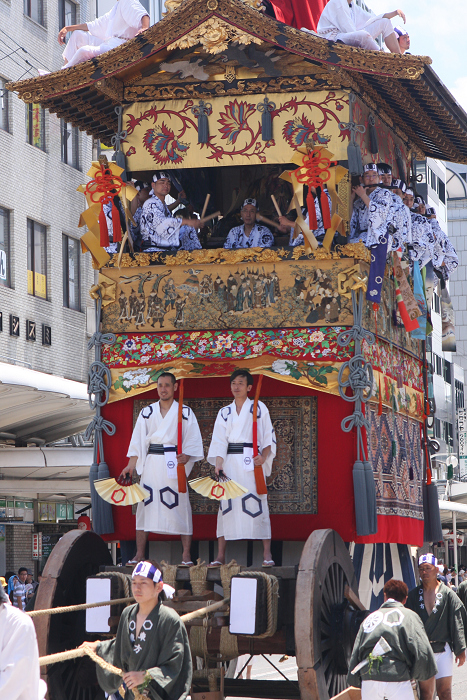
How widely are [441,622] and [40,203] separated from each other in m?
15.5

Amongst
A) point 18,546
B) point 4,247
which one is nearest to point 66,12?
point 4,247

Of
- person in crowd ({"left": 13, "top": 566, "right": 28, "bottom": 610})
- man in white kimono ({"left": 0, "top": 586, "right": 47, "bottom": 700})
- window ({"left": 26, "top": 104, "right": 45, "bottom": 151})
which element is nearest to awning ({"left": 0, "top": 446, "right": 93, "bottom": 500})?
person in crowd ({"left": 13, "top": 566, "right": 28, "bottom": 610})

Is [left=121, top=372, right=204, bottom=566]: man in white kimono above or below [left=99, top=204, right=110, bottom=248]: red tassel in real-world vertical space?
below

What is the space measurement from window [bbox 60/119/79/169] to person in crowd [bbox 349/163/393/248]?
50.9 feet

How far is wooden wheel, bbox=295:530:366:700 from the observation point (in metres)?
6.85

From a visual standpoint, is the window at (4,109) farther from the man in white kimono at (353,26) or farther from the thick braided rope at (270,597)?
the thick braided rope at (270,597)

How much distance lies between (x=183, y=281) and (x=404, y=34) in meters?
3.03

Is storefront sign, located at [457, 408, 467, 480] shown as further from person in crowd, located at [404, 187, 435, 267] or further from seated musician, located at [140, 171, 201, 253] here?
seated musician, located at [140, 171, 201, 253]

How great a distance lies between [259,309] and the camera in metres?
8.49

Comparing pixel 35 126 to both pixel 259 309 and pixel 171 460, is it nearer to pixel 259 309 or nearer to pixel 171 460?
pixel 259 309

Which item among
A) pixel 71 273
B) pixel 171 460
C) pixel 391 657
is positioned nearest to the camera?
pixel 391 657

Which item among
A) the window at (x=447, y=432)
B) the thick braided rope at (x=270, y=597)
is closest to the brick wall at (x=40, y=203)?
the thick braided rope at (x=270, y=597)

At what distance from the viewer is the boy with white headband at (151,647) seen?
5828 mm

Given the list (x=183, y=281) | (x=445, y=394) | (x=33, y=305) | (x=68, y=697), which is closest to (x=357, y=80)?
(x=183, y=281)
